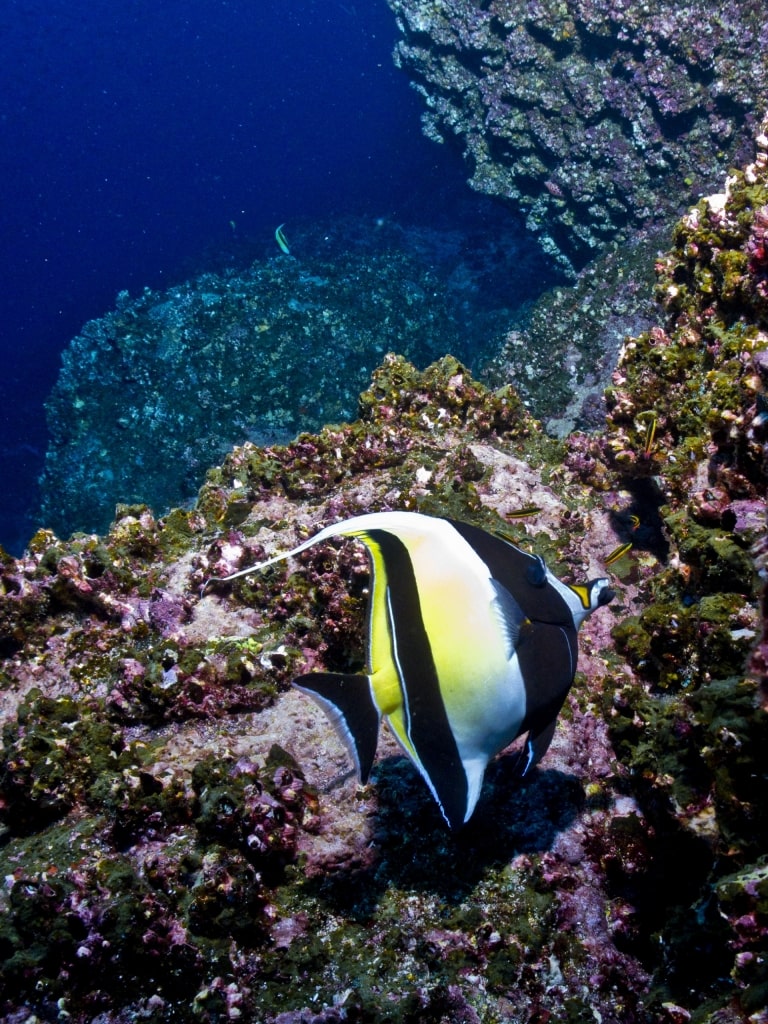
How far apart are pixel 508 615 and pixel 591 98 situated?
15.3 metres

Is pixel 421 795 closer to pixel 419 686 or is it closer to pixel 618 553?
pixel 419 686

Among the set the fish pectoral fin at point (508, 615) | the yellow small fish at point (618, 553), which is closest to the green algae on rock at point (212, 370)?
the yellow small fish at point (618, 553)

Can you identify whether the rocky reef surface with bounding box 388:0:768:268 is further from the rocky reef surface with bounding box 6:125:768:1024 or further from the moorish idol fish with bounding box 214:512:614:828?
the moorish idol fish with bounding box 214:512:614:828

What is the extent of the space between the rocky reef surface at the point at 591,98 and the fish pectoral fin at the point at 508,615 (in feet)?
45.7

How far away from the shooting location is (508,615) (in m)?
1.53

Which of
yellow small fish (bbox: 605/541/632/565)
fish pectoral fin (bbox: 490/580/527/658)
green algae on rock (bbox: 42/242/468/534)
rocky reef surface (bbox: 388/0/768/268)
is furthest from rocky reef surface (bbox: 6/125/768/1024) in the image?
rocky reef surface (bbox: 388/0/768/268)

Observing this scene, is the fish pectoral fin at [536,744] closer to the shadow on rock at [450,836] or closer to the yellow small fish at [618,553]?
the shadow on rock at [450,836]

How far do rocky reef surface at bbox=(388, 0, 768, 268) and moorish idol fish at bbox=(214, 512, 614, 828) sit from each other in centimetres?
1386

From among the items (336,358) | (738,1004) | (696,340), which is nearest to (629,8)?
(336,358)

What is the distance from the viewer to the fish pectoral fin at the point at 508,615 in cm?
153

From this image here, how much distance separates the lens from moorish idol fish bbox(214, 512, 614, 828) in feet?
5.02

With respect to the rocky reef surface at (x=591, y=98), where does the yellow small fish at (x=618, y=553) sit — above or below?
below

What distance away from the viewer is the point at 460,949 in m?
2.17

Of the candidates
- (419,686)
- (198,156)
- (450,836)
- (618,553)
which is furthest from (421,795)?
(198,156)
